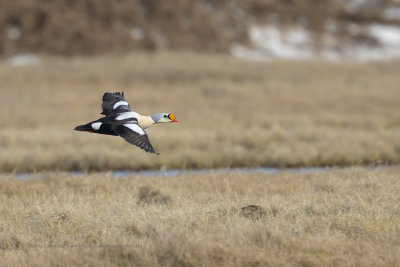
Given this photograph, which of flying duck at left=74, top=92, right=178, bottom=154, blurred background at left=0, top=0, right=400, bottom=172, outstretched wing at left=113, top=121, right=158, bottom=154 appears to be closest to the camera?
outstretched wing at left=113, top=121, right=158, bottom=154

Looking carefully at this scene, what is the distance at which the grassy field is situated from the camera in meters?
15.9

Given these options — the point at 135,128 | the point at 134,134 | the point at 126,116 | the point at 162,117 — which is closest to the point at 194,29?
the point at 162,117

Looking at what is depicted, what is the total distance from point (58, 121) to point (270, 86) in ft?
33.4

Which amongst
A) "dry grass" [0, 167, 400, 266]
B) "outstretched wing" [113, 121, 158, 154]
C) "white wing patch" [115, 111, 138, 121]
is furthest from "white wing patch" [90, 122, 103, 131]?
Answer: "dry grass" [0, 167, 400, 266]

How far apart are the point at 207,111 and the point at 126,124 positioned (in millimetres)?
15152

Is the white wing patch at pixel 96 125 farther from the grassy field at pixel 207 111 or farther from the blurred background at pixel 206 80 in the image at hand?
the blurred background at pixel 206 80

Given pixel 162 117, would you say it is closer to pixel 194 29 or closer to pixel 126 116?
pixel 126 116

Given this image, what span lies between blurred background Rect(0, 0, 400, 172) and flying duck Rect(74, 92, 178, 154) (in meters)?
5.81

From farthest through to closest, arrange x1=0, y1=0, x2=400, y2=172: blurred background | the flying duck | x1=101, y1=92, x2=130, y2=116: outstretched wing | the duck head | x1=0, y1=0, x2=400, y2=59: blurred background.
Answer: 1. x1=0, y1=0, x2=400, y2=59: blurred background
2. x1=0, y1=0, x2=400, y2=172: blurred background
3. x1=101, y1=92, x2=130, y2=116: outstretched wing
4. the duck head
5. the flying duck

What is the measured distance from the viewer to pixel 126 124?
7.98 meters

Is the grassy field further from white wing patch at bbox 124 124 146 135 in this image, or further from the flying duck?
white wing patch at bbox 124 124 146 135

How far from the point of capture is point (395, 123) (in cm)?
2106

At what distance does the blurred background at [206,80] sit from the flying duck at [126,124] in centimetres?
581

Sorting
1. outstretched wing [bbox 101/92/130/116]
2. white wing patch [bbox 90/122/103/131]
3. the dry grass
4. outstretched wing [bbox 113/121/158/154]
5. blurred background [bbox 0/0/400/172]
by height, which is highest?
blurred background [bbox 0/0/400/172]
